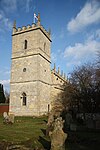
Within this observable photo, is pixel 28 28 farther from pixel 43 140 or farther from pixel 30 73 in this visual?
pixel 43 140

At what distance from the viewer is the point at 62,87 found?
36562mm

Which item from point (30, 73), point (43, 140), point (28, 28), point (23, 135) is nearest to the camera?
point (43, 140)

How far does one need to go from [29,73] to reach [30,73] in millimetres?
178

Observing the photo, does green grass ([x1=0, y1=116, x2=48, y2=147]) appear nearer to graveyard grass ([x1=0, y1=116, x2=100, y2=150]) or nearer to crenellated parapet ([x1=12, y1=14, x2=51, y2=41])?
graveyard grass ([x1=0, y1=116, x2=100, y2=150])

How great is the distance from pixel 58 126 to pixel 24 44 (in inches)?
953

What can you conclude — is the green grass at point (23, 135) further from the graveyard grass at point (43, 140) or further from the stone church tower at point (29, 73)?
the stone church tower at point (29, 73)

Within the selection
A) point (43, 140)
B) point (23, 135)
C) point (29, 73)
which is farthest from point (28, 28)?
point (43, 140)

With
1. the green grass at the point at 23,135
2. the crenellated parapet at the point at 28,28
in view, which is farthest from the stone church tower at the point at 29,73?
the green grass at the point at 23,135

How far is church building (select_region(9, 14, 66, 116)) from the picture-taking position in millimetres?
27188

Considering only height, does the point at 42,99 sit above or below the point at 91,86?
below

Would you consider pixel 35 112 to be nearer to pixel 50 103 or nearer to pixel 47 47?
pixel 50 103

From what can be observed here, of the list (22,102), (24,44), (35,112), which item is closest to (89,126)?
(35,112)

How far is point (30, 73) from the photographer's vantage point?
28.1 meters

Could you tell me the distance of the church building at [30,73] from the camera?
27.2 m
